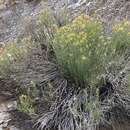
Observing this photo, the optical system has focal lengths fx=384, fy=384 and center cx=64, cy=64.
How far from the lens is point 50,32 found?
4.55 metres

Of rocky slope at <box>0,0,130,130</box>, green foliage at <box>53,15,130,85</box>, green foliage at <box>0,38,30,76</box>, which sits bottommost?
rocky slope at <box>0,0,130,130</box>

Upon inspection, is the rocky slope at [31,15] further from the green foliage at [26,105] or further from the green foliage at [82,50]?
the green foliage at [82,50]

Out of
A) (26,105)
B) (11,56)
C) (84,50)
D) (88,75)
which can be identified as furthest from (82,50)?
(11,56)

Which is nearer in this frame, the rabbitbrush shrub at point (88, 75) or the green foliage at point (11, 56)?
the rabbitbrush shrub at point (88, 75)

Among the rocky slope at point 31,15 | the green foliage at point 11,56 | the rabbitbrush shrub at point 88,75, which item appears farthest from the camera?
the green foliage at point 11,56

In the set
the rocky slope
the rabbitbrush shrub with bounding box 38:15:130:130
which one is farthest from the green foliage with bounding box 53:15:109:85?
the rocky slope

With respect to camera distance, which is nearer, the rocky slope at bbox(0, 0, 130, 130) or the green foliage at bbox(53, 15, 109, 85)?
the green foliage at bbox(53, 15, 109, 85)

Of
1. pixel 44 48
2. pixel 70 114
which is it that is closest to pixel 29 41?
pixel 44 48

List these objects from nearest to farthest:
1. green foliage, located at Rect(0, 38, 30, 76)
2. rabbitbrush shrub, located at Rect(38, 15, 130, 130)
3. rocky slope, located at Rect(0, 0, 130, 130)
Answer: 1. rabbitbrush shrub, located at Rect(38, 15, 130, 130)
2. rocky slope, located at Rect(0, 0, 130, 130)
3. green foliage, located at Rect(0, 38, 30, 76)

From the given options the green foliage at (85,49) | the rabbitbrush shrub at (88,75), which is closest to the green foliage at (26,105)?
the rabbitbrush shrub at (88,75)

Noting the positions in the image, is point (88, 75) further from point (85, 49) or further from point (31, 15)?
point (31, 15)

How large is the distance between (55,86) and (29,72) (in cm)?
37

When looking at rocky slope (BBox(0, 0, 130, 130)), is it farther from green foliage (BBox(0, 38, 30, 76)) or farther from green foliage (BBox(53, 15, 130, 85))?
green foliage (BBox(53, 15, 130, 85))

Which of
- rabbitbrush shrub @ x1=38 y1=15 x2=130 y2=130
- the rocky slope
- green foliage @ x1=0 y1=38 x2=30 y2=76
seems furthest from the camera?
green foliage @ x1=0 y1=38 x2=30 y2=76
